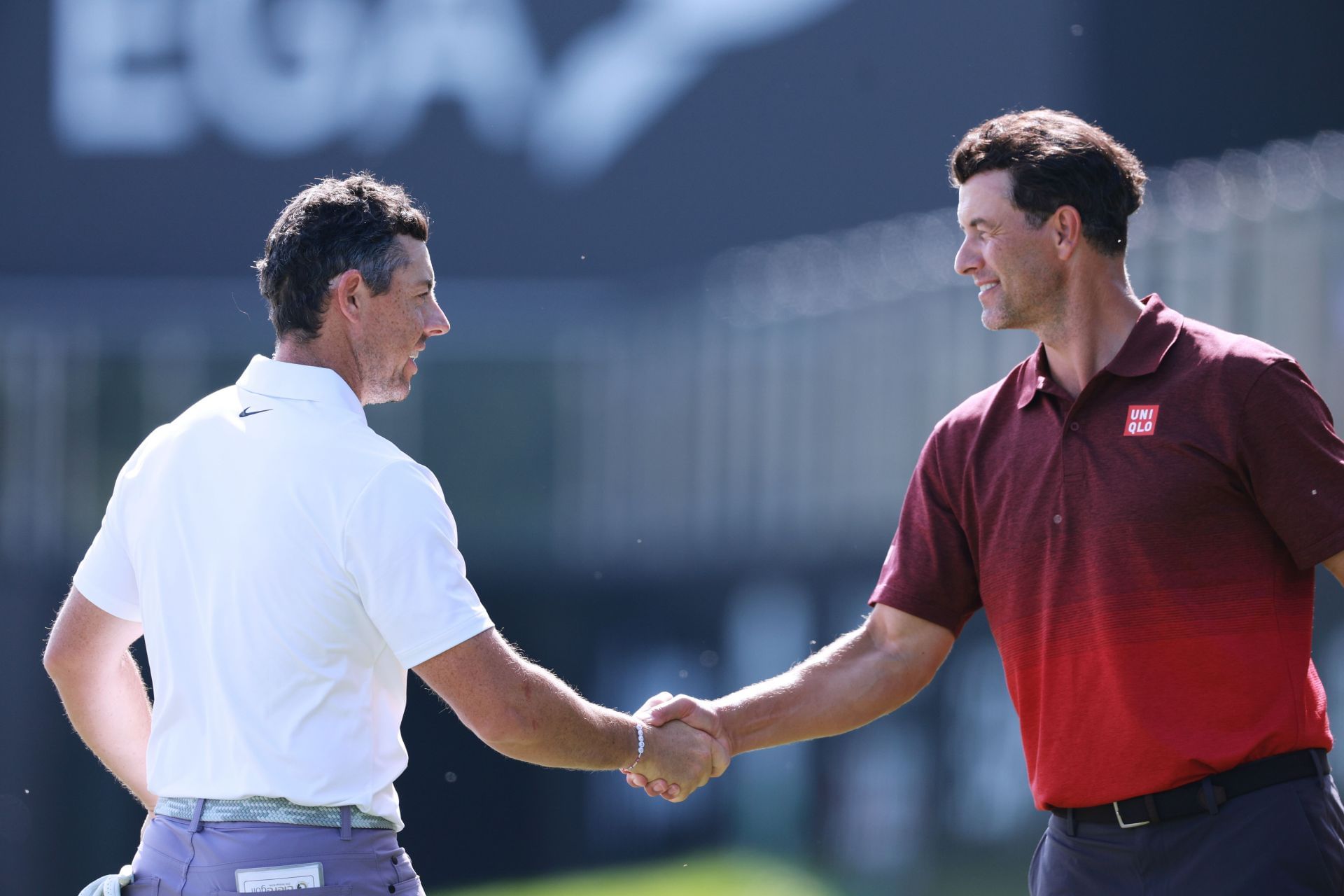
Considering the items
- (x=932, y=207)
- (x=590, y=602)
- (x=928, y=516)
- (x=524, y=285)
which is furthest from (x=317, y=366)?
(x=932, y=207)

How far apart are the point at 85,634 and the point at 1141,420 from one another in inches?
69.7

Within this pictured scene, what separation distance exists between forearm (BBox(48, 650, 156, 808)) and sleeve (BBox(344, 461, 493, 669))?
0.64 meters

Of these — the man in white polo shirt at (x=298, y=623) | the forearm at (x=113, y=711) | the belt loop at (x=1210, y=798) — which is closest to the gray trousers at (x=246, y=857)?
the man in white polo shirt at (x=298, y=623)

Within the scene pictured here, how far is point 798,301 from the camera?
250 inches

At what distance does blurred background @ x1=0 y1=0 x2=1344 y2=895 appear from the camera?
573cm

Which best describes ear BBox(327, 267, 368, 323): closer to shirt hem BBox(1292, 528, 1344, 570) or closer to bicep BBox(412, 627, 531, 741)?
bicep BBox(412, 627, 531, 741)

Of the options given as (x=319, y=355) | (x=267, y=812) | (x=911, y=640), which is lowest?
(x=267, y=812)

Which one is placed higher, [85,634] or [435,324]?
[435,324]

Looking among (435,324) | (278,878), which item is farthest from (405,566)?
(435,324)

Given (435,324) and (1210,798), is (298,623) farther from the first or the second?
(1210,798)

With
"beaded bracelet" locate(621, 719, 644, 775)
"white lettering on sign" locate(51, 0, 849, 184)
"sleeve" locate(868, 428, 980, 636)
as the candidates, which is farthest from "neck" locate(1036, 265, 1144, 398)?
"white lettering on sign" locate(51, 0, 849, 184)

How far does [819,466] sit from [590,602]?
1.10 m

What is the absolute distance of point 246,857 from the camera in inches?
81.6

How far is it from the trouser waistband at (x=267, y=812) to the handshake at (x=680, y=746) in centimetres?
80
